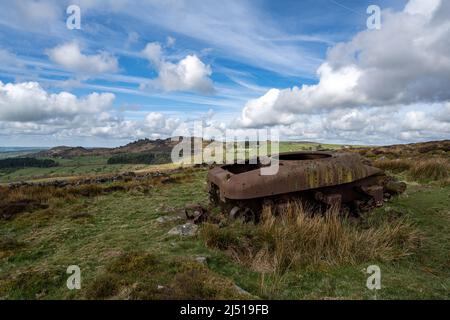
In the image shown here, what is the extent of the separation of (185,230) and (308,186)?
2.46m

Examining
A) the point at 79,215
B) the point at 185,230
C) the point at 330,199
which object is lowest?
the point at 79,215

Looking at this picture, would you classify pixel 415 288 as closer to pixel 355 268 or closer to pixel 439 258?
pixel 355 268

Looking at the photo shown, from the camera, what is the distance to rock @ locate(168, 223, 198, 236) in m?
5.73

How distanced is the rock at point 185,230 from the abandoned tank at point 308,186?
2.53 feet

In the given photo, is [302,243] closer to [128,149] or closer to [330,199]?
[330,199]

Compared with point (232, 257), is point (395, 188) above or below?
above

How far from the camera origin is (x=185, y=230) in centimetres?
588

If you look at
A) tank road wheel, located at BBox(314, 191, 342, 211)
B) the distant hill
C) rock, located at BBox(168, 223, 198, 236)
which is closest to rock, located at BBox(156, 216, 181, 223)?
rock, located at BBox(168, 223, 198, 236)

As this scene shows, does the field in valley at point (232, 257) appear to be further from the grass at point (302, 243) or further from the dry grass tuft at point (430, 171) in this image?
the dry grass tuft at point (430, 171)

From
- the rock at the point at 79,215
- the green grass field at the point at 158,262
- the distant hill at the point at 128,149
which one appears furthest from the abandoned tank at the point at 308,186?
the distant hill at the point at 128,149

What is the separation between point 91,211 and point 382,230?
7.51 m

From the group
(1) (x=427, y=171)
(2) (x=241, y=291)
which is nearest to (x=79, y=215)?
(2) (x=241, y=291)

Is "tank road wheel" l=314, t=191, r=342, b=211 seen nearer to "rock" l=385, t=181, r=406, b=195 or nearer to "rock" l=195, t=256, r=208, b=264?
"rock" l=195, t=256, r=208, b=264

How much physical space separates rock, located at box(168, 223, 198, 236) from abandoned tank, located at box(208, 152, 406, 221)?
2.53 ft
